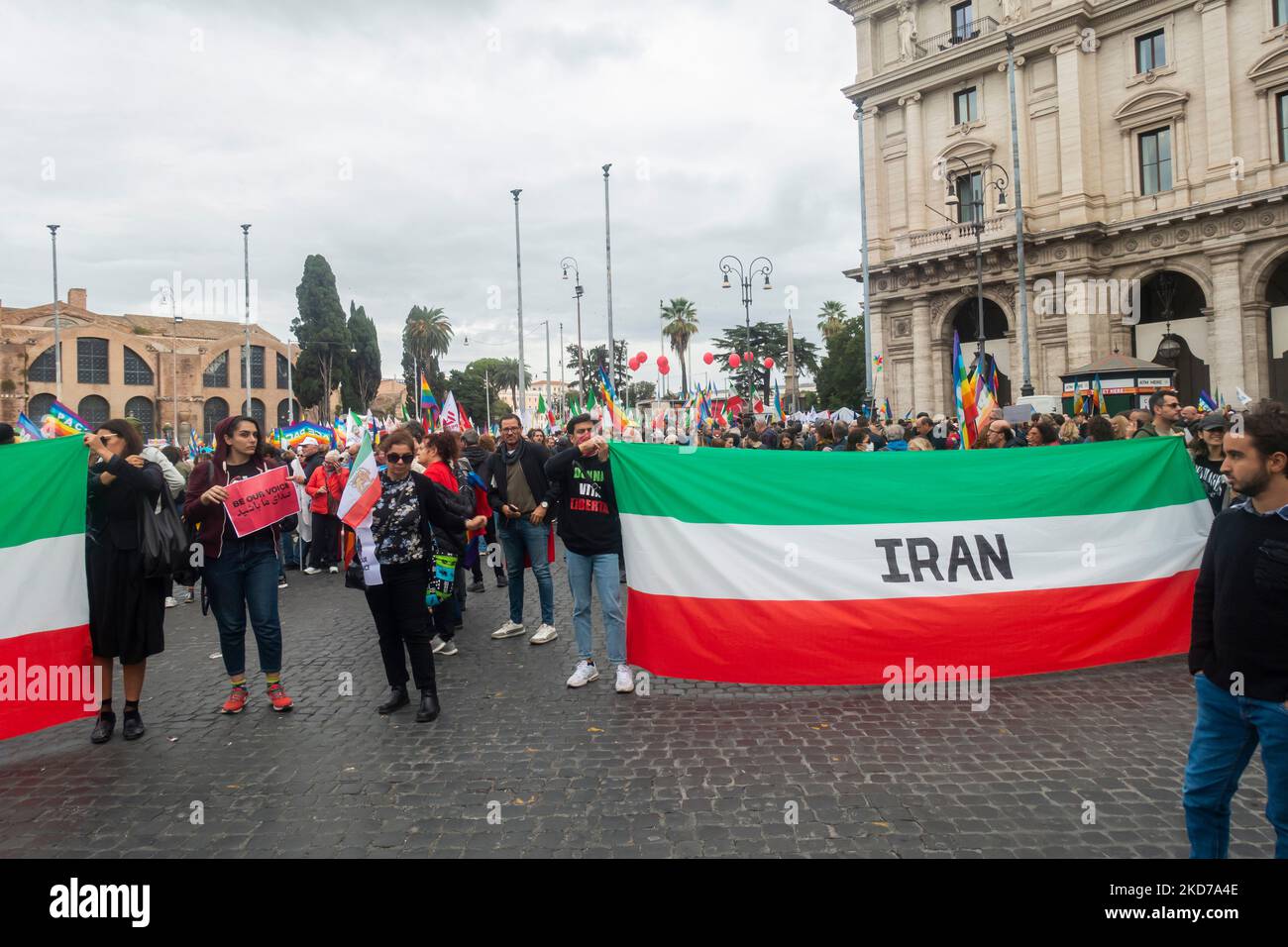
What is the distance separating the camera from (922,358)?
121ft

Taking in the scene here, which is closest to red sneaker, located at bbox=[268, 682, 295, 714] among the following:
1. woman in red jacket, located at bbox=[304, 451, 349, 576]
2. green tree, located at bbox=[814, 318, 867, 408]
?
woman in red jacket, located at bbox=[304, 451, 349, 576]

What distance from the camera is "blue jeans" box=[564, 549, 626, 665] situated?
6.07 metres

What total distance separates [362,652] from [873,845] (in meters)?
5.21

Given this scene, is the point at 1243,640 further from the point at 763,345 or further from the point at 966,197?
the point at 763,345

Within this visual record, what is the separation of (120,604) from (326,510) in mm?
6977

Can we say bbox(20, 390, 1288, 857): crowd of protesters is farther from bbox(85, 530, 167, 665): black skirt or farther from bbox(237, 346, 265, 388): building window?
bbox(237, 346, 265, 388): building window

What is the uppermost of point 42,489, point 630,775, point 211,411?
point 211,411

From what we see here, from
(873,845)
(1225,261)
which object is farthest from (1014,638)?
(1225,261)

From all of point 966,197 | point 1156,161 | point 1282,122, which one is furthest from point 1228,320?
point 966,197

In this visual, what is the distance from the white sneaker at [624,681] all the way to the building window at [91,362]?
248ft

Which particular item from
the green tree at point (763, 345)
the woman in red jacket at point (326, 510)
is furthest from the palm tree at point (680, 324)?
the woman in red jacket at point (326, 510)

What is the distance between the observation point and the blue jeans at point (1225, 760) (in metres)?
2.66

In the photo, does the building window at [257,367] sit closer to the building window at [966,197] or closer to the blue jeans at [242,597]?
the building window at [966,197]

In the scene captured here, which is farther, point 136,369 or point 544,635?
point 136,369
